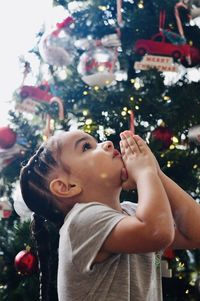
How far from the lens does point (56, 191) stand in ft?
2.38

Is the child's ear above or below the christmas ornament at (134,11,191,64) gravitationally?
above

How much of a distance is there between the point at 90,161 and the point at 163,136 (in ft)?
2.41

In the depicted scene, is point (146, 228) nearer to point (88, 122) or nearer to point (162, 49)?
point (88, 122)

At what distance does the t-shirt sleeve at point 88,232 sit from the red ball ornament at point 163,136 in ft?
2.56

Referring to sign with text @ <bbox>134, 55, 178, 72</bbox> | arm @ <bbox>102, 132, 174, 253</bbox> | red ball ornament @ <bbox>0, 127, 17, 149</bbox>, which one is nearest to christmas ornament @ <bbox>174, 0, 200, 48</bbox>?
sign with text @ <bbox>134, 55, 178, 72</bbox>

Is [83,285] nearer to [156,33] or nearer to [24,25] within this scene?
[156,33]

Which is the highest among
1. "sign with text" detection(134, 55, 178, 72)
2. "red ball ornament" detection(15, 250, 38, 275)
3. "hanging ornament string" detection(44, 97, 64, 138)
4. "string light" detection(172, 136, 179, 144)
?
"sign with text" detection(134, 55, 178, 72)

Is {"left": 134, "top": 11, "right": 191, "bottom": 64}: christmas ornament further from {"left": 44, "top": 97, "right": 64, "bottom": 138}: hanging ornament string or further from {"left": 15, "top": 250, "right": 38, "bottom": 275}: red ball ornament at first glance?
{"left": 15, "top": 250, "right": 38, "bottom": 275}: red ball ornament

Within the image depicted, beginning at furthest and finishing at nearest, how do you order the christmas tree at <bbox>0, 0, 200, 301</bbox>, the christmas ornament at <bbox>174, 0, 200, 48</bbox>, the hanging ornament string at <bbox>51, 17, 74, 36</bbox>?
the christmas ornament at <bbox>174, 0, 200, 48</bbox>, the hanging ornament string at <bbox>51, 17, 74, 36</bbox>, the christmas tree at <bbox>0, 0, 200, 301</bbox>

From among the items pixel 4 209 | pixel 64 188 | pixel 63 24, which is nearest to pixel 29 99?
pixel 63 24

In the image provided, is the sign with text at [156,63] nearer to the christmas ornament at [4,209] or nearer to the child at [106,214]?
the christmas ornament at [4,209]

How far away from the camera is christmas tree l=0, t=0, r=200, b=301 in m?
1.40

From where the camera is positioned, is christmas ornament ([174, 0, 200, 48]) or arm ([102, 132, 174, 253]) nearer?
arm ([102, 132, 174, 253])

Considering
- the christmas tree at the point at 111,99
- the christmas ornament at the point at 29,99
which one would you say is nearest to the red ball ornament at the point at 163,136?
the christmas tree at the point at 111,99
